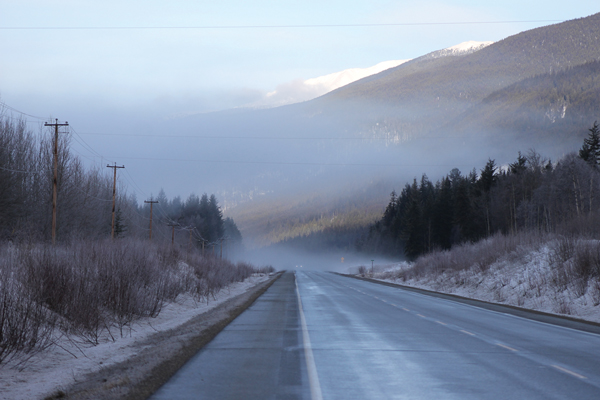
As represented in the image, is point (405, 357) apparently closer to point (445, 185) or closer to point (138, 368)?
point (138, 368)

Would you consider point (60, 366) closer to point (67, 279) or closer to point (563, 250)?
point (67, 279)

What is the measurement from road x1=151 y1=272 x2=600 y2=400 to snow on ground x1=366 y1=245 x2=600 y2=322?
662 centimetres

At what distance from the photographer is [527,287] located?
29.1m

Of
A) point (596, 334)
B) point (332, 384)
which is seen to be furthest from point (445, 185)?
point (332, 384)

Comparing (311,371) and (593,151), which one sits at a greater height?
(593,151)

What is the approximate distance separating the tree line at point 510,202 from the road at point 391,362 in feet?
171

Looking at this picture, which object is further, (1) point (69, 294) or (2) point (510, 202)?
(2) point (510, 202)

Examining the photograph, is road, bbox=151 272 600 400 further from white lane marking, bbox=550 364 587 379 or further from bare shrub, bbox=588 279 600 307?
bare shrub, bbox=588 279 600 307

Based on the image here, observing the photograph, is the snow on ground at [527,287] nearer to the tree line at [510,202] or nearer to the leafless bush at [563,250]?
the leafless bush at [563,250]

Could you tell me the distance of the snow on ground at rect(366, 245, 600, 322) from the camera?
2240 centimetres

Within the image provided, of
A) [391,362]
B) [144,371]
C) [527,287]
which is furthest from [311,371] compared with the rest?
[527,287]

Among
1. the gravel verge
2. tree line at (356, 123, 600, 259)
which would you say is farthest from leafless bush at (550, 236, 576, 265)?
tree line at (356, 123, 600, 259)

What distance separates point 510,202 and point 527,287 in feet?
210

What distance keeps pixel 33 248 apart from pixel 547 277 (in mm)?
24194
